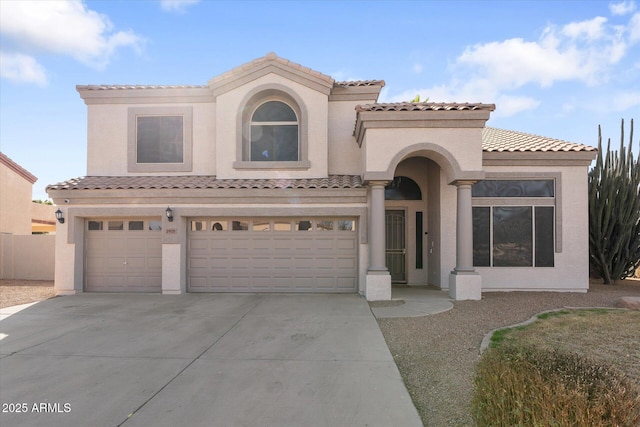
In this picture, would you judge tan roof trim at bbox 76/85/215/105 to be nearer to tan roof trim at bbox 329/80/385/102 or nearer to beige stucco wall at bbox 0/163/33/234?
tan roof trim at bbox 329/80/385/102

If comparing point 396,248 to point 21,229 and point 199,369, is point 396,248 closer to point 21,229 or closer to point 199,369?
point 199,369

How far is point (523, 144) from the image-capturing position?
495 inches

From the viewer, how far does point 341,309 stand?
9336mm

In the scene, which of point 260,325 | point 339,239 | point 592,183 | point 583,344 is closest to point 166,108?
point 339,239

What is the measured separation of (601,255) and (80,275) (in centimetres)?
1654

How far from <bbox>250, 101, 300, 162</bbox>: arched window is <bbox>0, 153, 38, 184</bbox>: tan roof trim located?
48.8 feet

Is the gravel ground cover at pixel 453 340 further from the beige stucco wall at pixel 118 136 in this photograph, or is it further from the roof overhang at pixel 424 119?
the beige stucco wall at pixel 118 136

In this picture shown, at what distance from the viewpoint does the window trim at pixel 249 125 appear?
1240 centimetres

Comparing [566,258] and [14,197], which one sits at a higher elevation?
[14,197]

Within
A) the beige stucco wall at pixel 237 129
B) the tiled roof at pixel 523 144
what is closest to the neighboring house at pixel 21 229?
the beige stucco wall at pixel 237 129

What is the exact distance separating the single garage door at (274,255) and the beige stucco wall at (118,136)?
2.68 metres

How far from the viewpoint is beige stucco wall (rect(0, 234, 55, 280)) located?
15.6 metres

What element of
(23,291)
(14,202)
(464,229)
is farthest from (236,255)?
(14,202)

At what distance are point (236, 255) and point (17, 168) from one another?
16167 millimetres
